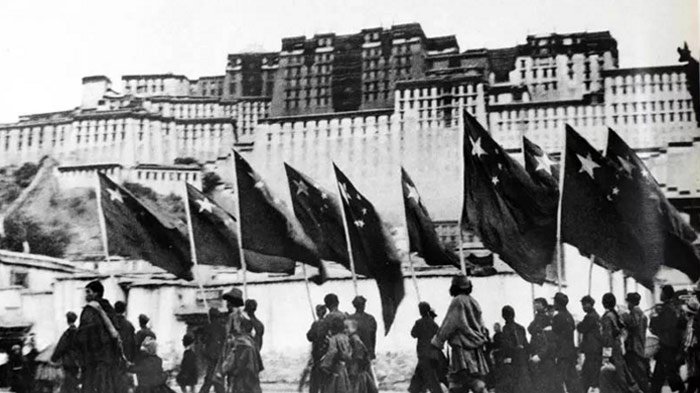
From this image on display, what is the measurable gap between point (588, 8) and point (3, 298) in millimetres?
5727

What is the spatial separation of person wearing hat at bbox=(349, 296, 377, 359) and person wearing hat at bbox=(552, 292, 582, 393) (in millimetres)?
1391

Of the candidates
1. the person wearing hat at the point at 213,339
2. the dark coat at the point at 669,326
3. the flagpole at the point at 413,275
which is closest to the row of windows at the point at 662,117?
the dark coat at the point at 669,326

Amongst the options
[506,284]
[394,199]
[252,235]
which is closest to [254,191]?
[252,235]

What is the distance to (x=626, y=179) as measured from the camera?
744 cm

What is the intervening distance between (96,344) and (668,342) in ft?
13.8

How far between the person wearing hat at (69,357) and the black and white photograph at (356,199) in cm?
3

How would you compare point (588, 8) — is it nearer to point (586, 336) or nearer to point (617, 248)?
point (617, 248)

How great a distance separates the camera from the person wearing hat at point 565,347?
7.21 metres

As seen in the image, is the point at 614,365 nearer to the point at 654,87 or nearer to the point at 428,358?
the point at 428,358

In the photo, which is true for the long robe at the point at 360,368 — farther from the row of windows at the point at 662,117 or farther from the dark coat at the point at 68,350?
the row of windows at the point at 662,117

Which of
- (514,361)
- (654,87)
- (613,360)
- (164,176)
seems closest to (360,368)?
(514,361)

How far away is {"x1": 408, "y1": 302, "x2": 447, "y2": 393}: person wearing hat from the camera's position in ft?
23.6

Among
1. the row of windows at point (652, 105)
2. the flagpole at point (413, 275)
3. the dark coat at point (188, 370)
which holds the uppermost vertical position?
the row of windows at point (652, 105)

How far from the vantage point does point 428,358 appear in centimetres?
720
